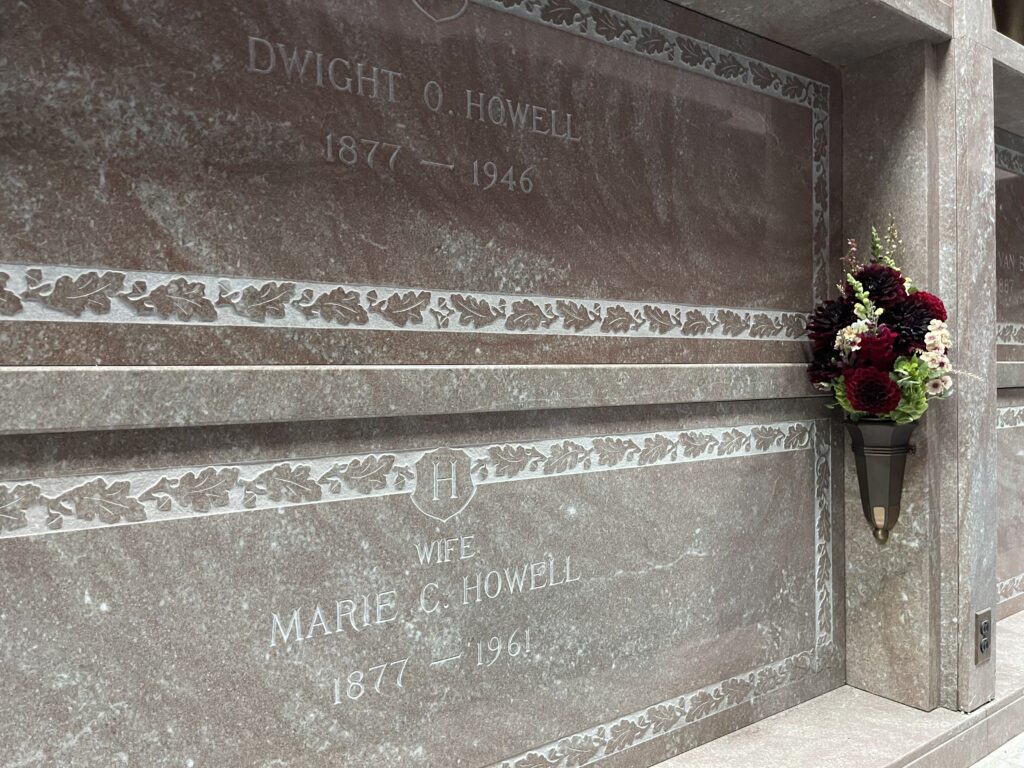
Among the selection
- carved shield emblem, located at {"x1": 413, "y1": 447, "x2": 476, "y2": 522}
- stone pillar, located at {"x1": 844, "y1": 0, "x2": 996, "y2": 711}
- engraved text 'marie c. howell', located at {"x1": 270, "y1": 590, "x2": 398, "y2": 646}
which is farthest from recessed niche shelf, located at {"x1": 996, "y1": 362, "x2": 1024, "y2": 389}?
engraved text 'marie c. howell', located at {"x1": 270, "y1": 590, "x2": 398, "y2": 646}

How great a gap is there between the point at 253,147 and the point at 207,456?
51 cm

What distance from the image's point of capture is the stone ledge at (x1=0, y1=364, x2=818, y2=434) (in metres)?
1.15

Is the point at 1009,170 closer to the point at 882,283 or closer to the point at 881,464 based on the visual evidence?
the point at 882,283

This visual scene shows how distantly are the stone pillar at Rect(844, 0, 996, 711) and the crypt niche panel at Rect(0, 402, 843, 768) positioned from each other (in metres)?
0.23

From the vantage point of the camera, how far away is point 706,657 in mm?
1991

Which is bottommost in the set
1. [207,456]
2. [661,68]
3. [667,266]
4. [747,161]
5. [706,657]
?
[706,657]

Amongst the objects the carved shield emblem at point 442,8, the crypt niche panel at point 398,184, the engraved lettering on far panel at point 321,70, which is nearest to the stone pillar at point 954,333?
the crypt niche panel at point 398,184

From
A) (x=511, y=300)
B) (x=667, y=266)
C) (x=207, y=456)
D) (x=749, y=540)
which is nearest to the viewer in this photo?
(x=207, y=456)

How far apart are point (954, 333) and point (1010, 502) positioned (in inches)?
45.1

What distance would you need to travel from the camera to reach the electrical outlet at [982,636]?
216cm

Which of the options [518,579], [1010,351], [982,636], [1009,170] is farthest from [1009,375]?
[518,579]

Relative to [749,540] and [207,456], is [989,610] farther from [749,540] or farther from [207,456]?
[207,456]

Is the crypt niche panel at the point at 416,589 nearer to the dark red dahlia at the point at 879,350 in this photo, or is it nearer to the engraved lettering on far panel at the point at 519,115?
the dark red dahlia at the point at 879,350

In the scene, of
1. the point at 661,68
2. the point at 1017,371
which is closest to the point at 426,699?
the point at 661,68
